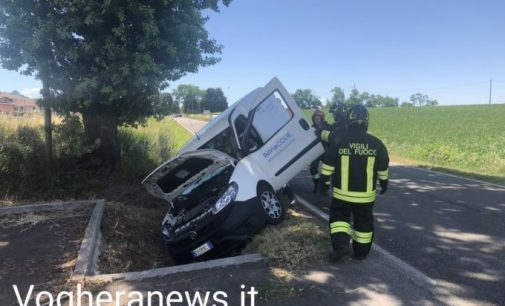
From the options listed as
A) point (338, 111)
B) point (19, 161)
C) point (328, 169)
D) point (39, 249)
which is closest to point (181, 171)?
point (39, 249)

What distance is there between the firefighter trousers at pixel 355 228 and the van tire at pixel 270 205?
4.37 ft

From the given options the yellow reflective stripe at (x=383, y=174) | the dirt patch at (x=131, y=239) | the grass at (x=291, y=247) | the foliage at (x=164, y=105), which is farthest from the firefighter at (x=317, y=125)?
the yellow reflective stripe at (x=383, y=174)

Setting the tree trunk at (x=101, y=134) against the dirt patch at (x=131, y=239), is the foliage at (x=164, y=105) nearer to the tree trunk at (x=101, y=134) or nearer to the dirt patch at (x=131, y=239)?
the tree trunk at (x=101, y=134)

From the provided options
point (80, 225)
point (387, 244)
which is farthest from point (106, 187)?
point (387, 244)

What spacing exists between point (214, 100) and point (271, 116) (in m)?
113

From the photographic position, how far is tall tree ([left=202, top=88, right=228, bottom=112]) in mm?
113963

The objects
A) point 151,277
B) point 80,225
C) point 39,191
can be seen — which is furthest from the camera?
point 39,191

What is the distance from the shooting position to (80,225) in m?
6.36

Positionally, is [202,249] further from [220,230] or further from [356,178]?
[356,178]

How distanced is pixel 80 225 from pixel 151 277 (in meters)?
2.42

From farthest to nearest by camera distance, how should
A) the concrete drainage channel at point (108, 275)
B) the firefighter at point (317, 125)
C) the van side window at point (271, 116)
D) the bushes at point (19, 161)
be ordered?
the firefighter at point (317, 125)
the bushes at point (19, 161)
the van side window at point (271, 116)
the concrete drainage channel at point (108, 275)

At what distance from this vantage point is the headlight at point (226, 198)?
555 cm

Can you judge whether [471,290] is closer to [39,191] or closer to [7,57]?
[39,191]

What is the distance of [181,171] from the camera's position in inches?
271
